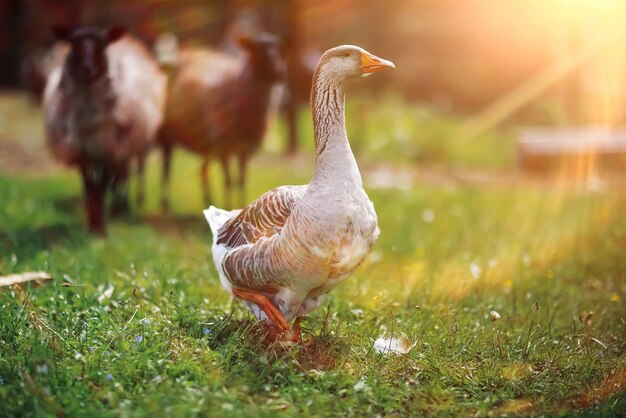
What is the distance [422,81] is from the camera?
15953 mm

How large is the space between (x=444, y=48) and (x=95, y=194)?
10123 mm

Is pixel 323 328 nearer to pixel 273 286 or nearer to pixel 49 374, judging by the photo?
pixel 273 286

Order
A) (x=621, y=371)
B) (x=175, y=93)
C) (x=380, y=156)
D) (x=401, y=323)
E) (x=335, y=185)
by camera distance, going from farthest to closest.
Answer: (x=380, y=156), (x=175, y=93), (x=401, y=323), (x=621, y=371), (x=335, y=185)

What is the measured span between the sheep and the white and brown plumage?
3.33 metres

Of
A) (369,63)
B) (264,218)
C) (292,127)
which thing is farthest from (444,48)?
(264,218)

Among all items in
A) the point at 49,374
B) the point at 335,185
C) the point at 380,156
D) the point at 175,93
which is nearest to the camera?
the point at 49,374

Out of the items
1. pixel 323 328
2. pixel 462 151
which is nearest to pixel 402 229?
pixel 323 328

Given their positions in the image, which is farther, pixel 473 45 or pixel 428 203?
pixel 473 45

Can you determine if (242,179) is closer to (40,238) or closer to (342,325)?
(40,238)

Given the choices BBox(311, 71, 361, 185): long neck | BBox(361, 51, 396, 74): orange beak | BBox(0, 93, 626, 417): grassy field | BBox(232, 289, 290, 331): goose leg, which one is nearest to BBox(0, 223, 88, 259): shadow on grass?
BBox(0, 93, 626, 417): grassy field

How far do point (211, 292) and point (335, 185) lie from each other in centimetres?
157

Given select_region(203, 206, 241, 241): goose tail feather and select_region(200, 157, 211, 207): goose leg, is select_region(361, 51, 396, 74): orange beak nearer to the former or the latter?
select_region(203, 206, 241, 241): goose tail feather

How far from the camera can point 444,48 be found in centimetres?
1598

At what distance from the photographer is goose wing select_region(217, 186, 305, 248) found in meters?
4.14
